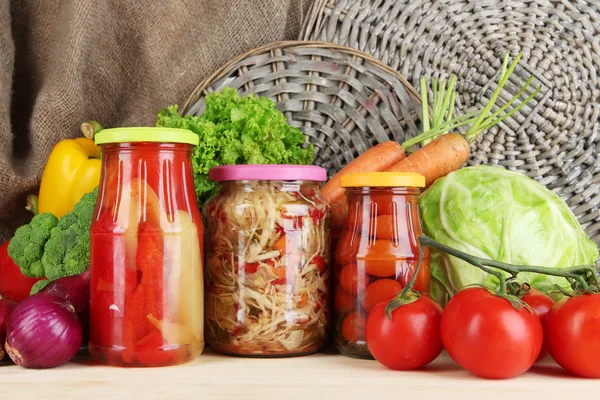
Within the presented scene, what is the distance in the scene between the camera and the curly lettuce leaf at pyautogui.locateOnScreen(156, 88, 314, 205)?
1.55 meters

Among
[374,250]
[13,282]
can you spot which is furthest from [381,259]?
[13,282]

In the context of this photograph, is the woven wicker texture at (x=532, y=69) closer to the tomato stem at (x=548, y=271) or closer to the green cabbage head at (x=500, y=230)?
the green cabbage head at (x=500, y=230)

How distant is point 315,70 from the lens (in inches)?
Result: 72.6

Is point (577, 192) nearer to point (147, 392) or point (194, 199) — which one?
point (194, 199)

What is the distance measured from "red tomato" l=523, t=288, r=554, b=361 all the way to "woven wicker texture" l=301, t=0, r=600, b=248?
66cm

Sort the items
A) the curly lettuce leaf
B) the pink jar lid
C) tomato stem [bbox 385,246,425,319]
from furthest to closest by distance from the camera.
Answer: the curly lettuce leaf, the pink jar lid, tomato stem [bbox 385,246,425,319]

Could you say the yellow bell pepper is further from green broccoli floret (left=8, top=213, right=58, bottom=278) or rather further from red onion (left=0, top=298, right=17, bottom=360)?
red onion (left=0, top=298, right=17, bottom=360)

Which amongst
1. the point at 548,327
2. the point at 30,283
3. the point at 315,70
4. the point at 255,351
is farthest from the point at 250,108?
the point at 548,327

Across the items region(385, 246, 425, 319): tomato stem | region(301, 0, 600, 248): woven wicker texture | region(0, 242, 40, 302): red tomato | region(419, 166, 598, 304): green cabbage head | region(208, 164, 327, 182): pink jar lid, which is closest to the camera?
region(385, 246, 425, 319): tomato stem

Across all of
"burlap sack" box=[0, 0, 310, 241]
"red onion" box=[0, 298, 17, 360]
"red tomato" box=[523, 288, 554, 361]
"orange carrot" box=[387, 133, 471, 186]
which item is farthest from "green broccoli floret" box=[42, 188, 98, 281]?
"red tomato" box=[523, 288, 554, 361]

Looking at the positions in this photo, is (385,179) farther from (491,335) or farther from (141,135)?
(141,135)

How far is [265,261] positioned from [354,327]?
0.22 meters

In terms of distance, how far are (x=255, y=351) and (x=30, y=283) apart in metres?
0.71

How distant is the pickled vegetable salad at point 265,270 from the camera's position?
128cm
